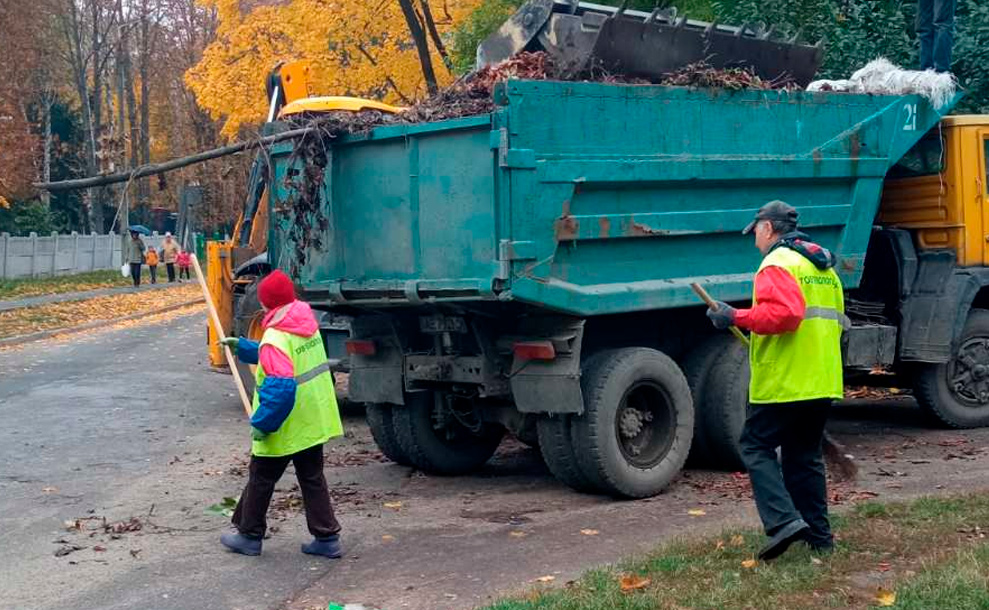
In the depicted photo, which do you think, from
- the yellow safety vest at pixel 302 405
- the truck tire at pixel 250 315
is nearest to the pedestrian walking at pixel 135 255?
the truck tire at pixel 250 315

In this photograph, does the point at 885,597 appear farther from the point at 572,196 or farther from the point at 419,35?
the point at 419,35

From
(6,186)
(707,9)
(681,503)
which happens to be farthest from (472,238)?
(6,186)

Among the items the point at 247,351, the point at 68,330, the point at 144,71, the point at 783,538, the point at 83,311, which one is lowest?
the point at 783,538

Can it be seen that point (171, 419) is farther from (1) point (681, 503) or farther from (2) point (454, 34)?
(2) point (454, 34)

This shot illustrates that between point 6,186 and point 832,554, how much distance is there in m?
38.3

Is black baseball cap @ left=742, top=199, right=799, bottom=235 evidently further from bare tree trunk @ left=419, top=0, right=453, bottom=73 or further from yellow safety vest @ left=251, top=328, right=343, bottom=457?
bare tree trunk @ left=419, top=0, right=453, bottom=73

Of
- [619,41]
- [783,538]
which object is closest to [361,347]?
[619,41]

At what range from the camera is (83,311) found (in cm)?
2914

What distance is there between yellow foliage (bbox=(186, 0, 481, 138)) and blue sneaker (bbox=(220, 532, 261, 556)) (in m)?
15.2

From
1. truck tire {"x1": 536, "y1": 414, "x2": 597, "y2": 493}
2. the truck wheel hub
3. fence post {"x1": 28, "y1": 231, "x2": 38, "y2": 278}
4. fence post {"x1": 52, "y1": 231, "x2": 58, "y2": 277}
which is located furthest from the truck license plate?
fence post {"x1": 52, "y1": 231, "x2": 58, "y2": 277}

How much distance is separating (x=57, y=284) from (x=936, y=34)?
99.9 feet

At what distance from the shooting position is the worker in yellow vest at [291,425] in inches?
283

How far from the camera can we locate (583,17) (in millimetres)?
9312

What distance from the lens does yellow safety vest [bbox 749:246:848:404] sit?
6.46 metres
